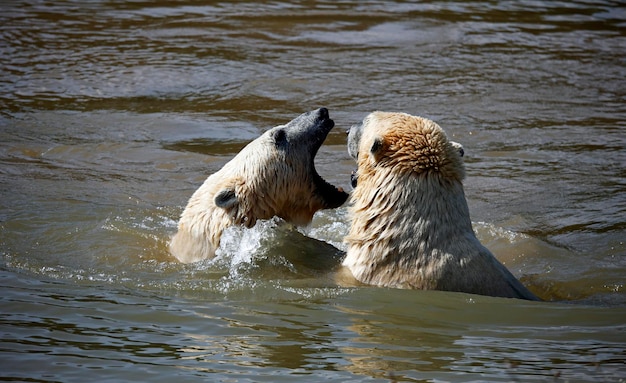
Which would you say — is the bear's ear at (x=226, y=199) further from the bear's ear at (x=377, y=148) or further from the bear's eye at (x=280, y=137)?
the bear's ear at (x=377, y=148)

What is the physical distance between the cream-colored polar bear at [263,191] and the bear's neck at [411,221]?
3.18ft

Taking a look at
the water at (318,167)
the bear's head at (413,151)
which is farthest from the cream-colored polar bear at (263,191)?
the bear's head at (413,151)

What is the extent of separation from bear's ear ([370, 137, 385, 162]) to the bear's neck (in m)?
0.14

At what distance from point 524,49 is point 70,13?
24.0 ft

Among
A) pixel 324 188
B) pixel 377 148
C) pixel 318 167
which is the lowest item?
pixel 318 167

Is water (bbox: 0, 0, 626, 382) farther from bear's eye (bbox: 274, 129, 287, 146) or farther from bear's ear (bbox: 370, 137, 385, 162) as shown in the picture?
bear's ear (bbox: 370, 137, 385, 162)

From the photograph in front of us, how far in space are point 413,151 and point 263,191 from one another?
4.21 ft

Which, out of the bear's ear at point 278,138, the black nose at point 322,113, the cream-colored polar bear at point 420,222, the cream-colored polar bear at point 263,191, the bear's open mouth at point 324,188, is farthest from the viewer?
the black nose at point 322,113

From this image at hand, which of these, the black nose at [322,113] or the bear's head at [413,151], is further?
the black nose at [322,113]

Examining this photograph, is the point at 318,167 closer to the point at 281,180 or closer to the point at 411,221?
the point at 281,180

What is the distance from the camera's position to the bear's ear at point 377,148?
5.96 meters

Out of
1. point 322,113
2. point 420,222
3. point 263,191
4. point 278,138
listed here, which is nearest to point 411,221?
point 420,222

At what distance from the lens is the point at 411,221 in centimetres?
593

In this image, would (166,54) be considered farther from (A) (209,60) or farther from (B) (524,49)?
(B) (524,49)
